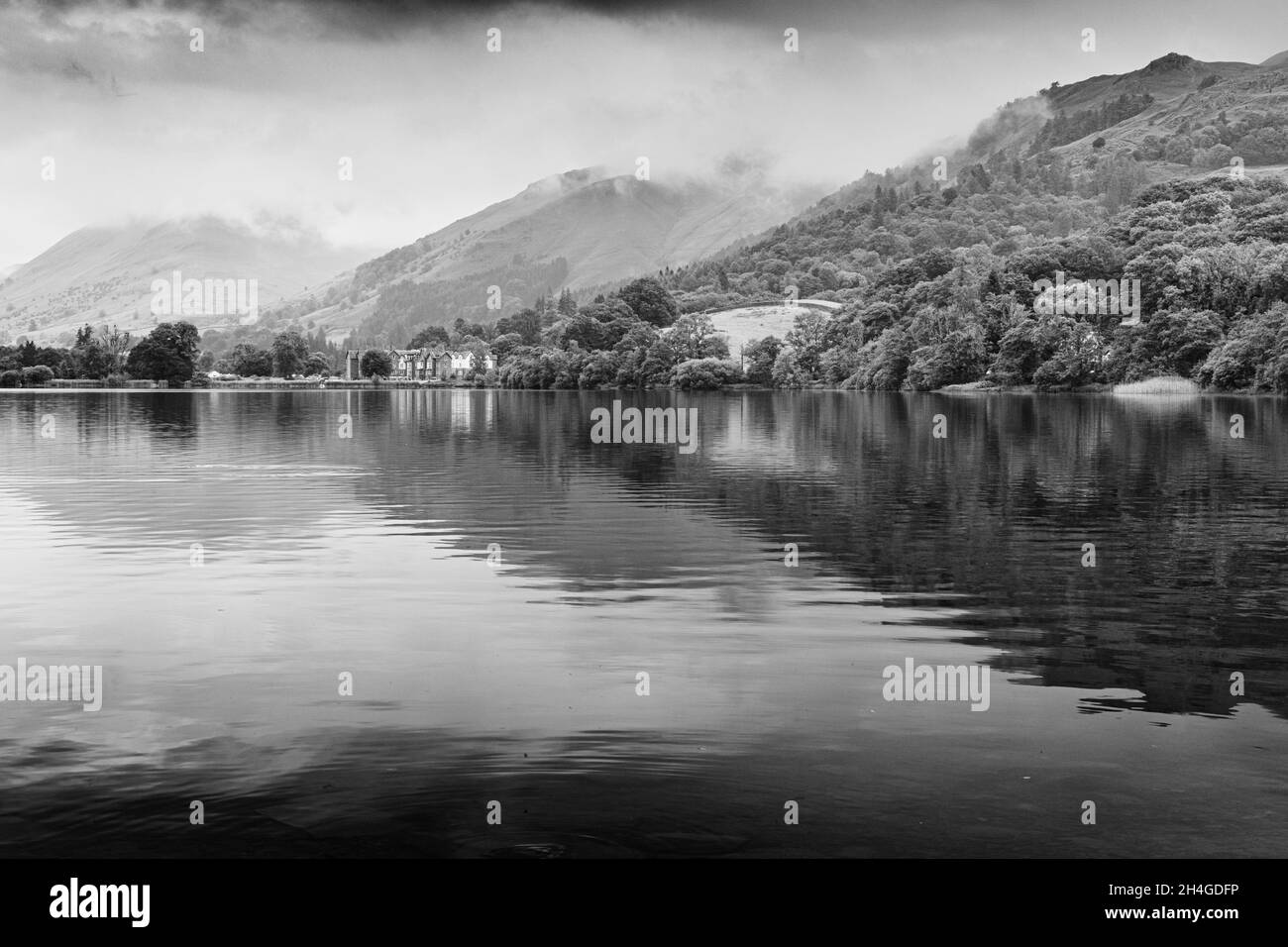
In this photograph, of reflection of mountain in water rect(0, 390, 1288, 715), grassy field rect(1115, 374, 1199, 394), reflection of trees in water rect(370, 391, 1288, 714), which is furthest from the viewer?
grassy field rect(1115, 374, 1199, 394)

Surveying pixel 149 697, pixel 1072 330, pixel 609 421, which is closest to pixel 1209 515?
pixel 149 697

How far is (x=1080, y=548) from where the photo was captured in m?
31.0

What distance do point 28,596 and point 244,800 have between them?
14862mm

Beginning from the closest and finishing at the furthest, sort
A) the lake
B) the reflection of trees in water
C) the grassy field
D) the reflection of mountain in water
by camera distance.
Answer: the lake, the reflection of trees in water, the reflection of mountain in water, the grassy field

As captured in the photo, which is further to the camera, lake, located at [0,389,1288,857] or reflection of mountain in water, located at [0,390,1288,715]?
reflection of mountain in water, located at [0,390,1288,715]

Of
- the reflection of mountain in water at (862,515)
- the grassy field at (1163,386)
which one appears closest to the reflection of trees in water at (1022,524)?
the reflection of mountain in water at (862,515)

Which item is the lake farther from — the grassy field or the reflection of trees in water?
the grassy field

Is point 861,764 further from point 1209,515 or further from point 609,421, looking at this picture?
point 609,421

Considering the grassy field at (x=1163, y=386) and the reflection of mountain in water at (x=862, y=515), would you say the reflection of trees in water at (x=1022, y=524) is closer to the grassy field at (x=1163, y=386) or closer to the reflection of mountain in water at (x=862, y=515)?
the reflection of mountain in water at (x=862, y=515)

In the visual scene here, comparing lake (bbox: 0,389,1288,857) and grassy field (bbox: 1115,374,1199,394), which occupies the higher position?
grassy field (bbox: 1115,374,1199,394)

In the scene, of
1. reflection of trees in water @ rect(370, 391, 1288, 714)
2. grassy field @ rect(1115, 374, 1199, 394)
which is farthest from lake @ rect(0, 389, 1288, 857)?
grassy field @ rect(1115, 374, 1199, 394)

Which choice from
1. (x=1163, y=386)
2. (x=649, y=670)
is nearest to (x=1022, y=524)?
(x=649, y=670)

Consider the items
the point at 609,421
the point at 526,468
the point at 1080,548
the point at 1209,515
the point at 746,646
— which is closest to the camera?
the point at 746,646

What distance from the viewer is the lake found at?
Answer: 12.4m
